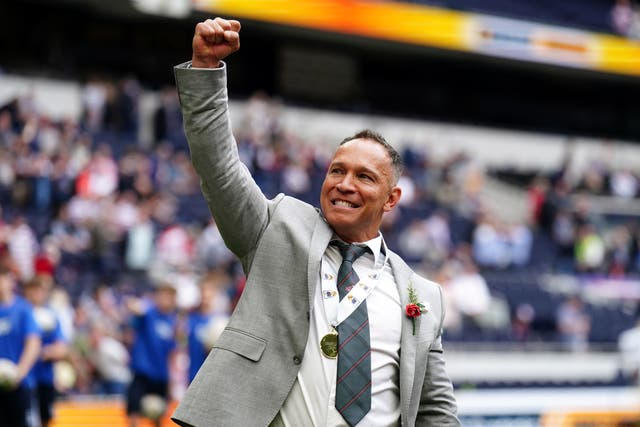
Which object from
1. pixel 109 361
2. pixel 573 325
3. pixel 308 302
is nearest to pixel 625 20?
pixel 573 325

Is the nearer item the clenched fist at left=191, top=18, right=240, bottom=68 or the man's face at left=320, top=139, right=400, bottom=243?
the clenched fist at left=191, top=18, right=240, bottom=68

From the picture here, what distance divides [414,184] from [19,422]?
1165 centimetres

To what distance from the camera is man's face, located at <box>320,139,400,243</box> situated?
2801 millimetres

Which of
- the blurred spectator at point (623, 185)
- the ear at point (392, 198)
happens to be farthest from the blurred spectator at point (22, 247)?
the blurred spectator at point (623, 185)

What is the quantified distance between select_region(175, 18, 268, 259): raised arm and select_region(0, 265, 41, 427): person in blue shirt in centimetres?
470

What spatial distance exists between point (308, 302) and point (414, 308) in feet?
1.05

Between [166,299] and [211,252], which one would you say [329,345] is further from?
→ [211,252]

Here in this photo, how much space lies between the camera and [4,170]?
11891 mm

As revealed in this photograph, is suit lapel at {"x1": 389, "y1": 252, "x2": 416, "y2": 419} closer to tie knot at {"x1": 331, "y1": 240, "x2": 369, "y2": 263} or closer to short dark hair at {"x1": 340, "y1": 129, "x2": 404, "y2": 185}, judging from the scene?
tie knot at {"x1": 331, "y1": 240, "x2": 369, "y2": 263}

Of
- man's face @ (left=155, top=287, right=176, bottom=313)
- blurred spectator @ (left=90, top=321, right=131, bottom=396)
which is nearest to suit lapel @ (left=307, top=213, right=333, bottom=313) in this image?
man's face @ (left=155, top=287, right=176, bottom=313)

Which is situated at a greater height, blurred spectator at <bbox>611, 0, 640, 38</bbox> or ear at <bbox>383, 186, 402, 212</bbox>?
blurred spectator at <bbox>611, 0, 640, 38</bbox>

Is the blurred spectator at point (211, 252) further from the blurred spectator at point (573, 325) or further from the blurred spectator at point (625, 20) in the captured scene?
the blurred spectator at point (625, 20)

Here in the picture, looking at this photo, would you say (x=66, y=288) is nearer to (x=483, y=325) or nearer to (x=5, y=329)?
(x=5, y=329)

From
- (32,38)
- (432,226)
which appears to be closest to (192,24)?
(32,38)
